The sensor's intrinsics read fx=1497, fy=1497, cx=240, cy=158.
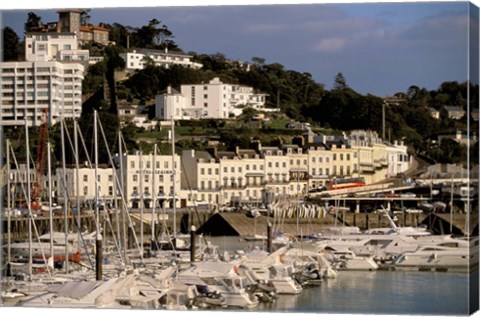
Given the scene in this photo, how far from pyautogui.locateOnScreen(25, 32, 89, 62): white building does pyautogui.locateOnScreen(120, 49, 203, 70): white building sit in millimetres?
1046

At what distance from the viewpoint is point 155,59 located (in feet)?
65.0

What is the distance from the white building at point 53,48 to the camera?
1675 centimetres

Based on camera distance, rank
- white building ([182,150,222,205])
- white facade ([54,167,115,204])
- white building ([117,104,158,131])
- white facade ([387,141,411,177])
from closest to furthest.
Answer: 1. white facade ([387,141,411,177])
2. white building ([117,104,158,131])
3. white facade ([54,167,115,204])
4. white building ([182,150,222,205])

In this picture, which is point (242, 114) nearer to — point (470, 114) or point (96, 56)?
point (96, 56)

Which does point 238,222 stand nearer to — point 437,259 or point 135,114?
point 135,114

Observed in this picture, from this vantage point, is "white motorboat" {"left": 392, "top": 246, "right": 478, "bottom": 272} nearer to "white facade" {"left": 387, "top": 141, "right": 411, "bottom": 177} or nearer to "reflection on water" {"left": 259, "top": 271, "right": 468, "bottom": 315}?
"reflection on water" {"left": 259, "top": 271, "right": 468, "bottom": 315}

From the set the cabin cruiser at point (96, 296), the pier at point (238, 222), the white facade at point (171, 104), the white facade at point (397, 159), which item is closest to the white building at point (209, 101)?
the white facade at point (171, 104)

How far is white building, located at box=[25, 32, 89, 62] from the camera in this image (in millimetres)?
16750

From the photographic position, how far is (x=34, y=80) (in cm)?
1694

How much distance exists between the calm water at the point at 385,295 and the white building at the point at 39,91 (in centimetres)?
361

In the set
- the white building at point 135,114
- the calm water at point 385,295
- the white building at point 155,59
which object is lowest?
the calm water at point 385,295

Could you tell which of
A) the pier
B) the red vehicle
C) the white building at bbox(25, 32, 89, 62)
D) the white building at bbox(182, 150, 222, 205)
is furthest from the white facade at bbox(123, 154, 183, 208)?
the white building at bbox(25, 32, 89, 62)

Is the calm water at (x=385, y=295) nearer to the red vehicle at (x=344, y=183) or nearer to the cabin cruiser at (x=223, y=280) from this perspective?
the cabin cruiser at (x=223, y=280)

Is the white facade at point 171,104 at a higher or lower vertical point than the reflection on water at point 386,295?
higher
